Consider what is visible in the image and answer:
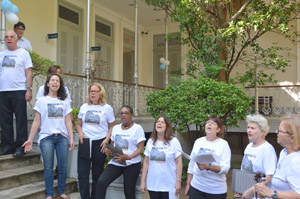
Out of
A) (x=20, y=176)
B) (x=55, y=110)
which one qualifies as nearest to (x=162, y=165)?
(x=55, y=110)

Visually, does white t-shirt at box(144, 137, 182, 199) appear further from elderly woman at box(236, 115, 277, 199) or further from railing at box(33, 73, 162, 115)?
railing at box(33, 73, 162, 115)

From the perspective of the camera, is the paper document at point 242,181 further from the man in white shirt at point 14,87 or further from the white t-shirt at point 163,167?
the man in white shirt at point 14,87

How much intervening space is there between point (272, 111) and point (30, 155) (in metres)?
9.26

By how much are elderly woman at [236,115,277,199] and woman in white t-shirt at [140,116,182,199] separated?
0.78 m

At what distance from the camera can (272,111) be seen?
37.2ft

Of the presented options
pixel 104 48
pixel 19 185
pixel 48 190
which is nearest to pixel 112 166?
pixel 48 190

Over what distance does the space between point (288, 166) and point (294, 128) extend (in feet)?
0.92

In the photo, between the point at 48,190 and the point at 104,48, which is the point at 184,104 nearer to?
the point at 48,190

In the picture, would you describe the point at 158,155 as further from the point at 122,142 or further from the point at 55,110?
the point at 55,110

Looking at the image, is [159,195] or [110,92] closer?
[159,195]

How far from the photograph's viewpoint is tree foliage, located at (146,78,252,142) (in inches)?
218

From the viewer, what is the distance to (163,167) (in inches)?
133

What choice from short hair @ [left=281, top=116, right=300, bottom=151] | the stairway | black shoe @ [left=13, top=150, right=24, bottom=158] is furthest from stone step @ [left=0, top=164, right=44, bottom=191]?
short hair @ [left=281, top=116, right=300, bottom=151]

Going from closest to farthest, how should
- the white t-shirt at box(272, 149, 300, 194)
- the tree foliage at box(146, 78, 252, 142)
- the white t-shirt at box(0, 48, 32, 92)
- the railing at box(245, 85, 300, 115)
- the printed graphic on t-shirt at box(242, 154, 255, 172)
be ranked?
the white t-shirt at box(272, 149, 300, 194) → the printed graphic on t-shirt at box(242, 154, 255, 172) → the white t-shirt at box(0, 48, 32, 92) → the tree foliage at box(146, 78, 252, 142) → the railing at box(245, 85, 300, 115)
